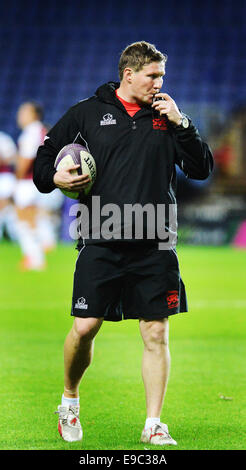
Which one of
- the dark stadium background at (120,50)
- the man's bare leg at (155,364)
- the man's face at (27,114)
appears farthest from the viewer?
the dark stadium background at (120,50)

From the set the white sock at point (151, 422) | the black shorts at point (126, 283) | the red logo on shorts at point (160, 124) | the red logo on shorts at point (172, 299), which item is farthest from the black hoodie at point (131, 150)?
the white sock at point (151, 422)

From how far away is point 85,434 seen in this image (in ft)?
14.9

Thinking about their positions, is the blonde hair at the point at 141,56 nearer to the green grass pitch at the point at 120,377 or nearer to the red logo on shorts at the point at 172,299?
the red logo on shorts at the point at 172,299

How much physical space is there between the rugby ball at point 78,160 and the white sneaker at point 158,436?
1.31 metres

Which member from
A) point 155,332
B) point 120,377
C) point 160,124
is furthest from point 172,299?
point 120,377

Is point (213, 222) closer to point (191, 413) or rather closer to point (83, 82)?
point (83, 82)

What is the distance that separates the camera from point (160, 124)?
4.56 m

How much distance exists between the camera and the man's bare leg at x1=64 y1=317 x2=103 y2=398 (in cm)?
442

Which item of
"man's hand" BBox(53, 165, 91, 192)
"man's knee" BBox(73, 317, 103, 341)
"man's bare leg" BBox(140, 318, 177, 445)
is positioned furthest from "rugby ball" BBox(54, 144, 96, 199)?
"man's bare leg" BBox(140, 318, 177, 445)

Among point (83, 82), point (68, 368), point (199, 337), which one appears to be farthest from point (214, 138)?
point (68, 368)

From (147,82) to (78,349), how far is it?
4.88 feet

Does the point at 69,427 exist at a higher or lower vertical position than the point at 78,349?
lower

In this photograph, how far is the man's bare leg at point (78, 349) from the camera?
4.42 metres

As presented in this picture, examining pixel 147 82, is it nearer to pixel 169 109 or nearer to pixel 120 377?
pixel 169 109
